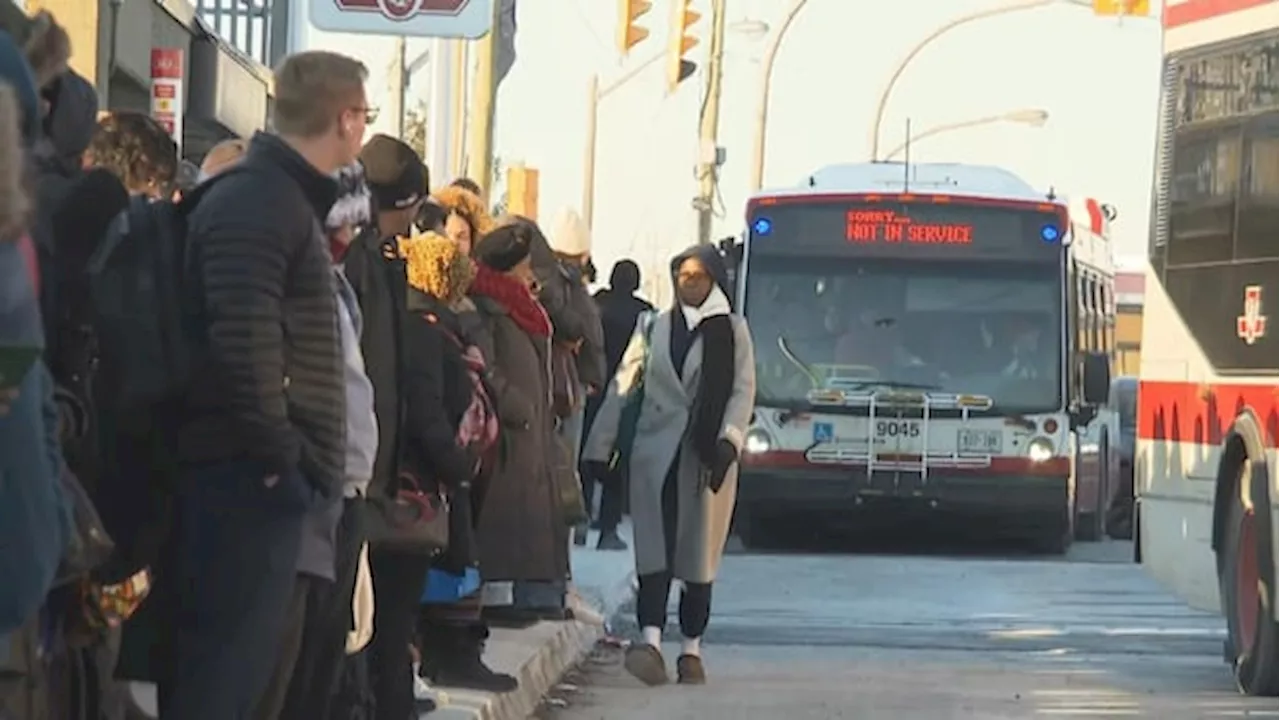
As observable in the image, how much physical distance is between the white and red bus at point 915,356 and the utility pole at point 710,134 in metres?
10.8

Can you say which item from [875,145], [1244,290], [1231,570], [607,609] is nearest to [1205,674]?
[1231,570]

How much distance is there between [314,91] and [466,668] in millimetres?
4048

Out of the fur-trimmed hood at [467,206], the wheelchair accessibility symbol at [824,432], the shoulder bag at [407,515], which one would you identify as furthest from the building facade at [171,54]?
the shoulder bag at [407,515]

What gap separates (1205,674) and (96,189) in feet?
28.7

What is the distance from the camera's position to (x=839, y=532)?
76.6ft

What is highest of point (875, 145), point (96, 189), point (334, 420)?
point (875, 145)

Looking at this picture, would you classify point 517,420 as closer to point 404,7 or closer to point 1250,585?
point 404,7

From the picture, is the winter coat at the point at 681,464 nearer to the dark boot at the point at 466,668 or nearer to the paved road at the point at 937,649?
the paved road at the point at 937,649

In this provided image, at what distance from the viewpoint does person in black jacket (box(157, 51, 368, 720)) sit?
19.7 feet

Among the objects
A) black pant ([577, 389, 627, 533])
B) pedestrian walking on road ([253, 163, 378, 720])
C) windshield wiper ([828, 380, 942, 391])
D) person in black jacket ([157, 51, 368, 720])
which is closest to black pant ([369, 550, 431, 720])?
pedestrian walking on road ([253, 163, 378, 720])

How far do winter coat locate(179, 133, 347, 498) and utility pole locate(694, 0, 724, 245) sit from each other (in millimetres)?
26234

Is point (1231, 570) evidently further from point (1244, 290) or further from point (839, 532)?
point (839, 532)

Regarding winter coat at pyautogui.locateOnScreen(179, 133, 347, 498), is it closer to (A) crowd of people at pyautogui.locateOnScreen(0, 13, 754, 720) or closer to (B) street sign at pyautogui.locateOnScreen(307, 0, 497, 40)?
(A) crowd of people at pyautogui.locateOnScreen(0, 13, 754, 720)

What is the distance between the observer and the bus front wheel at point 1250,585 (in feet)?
38.8
